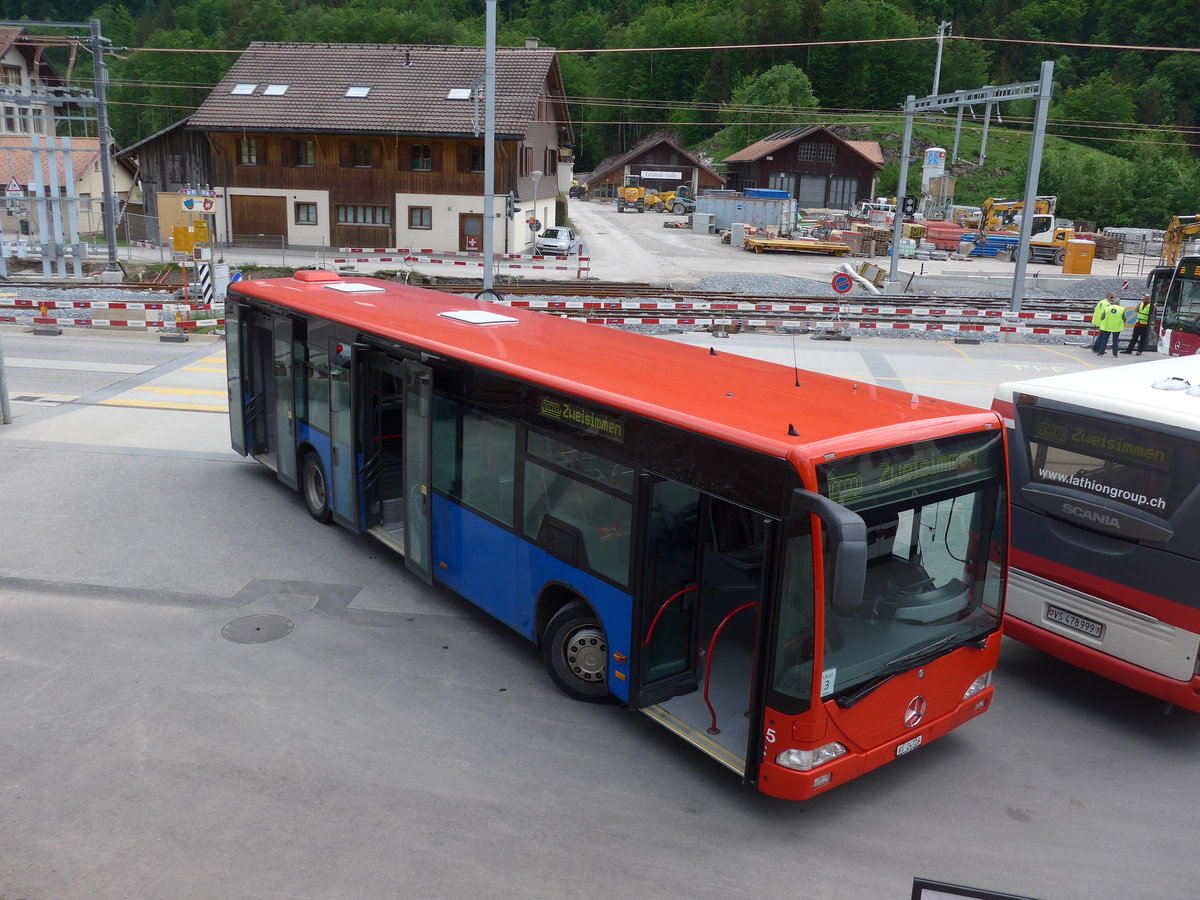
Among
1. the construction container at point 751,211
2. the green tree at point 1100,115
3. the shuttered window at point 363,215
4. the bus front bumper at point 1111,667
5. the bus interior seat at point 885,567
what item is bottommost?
the bus front bumper at point 1111,667

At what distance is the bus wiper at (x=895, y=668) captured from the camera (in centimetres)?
585

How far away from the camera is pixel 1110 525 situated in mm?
7359

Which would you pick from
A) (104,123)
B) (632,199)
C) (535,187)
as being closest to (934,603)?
(104,123)

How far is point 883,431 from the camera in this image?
5.88m

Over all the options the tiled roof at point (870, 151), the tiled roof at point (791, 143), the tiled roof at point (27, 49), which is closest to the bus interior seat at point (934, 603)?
the tiled roof at point (27, 49)

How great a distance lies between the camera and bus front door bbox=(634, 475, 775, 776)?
6.43m

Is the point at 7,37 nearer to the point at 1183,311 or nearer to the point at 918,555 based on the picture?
the point at 1183,311

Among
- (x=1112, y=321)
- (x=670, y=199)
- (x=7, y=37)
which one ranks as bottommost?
(x=1112, y=321)

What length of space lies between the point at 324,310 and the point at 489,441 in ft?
11.2

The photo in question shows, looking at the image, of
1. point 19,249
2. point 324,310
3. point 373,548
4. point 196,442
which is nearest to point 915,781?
point 373,548

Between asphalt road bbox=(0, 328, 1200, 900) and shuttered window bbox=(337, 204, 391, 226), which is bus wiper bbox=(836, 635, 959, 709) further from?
A: shuttered window bbox=(337, 204, 391, 226)

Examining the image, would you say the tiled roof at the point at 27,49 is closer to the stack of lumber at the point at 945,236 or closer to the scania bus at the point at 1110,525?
the stack of lumber at the point at 945,236

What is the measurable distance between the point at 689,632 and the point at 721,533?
0.85 meters

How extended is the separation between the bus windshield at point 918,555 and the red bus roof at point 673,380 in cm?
17
